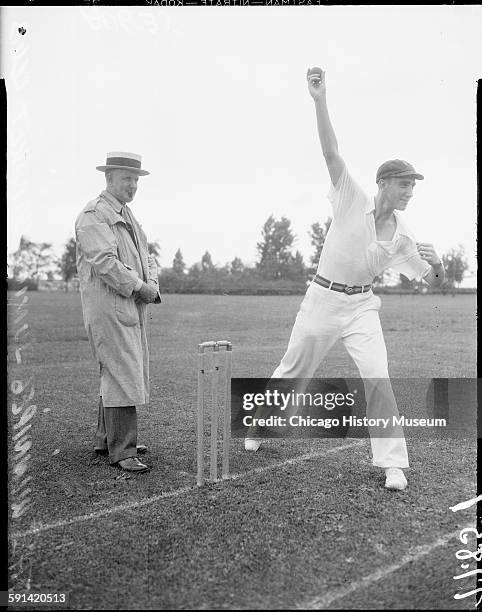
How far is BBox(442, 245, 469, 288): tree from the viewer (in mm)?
4102

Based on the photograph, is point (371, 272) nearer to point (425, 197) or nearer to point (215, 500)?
point (425, 197)

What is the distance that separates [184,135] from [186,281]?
141 centimetres

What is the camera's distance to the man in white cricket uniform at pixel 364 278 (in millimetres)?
3570

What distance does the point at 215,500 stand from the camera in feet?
10.8

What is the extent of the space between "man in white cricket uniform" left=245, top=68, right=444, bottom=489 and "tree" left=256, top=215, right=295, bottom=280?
2.01 ft

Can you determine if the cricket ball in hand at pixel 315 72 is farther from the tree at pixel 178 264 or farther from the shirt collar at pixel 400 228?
the tree at pixel 178 264

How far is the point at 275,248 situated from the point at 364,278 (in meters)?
0.97

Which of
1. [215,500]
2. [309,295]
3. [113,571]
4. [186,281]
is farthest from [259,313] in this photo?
[113,571]

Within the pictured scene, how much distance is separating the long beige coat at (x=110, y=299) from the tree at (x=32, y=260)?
29 centimetres

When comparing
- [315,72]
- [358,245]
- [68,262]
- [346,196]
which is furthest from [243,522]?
[68,262]

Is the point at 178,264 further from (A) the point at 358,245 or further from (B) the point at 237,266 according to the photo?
(A) the point at 358,245

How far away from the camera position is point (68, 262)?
502cm

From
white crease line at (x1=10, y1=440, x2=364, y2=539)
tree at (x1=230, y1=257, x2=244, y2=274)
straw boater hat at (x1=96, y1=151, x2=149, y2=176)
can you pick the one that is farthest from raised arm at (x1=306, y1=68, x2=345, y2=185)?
white crease line at (x1=10, y1=440, x2=364, y2=539)

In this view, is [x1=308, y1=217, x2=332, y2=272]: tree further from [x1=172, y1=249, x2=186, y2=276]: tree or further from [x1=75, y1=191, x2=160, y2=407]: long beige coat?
[x1=75, y1=191, x2=160, y2=407]: long beige coat
